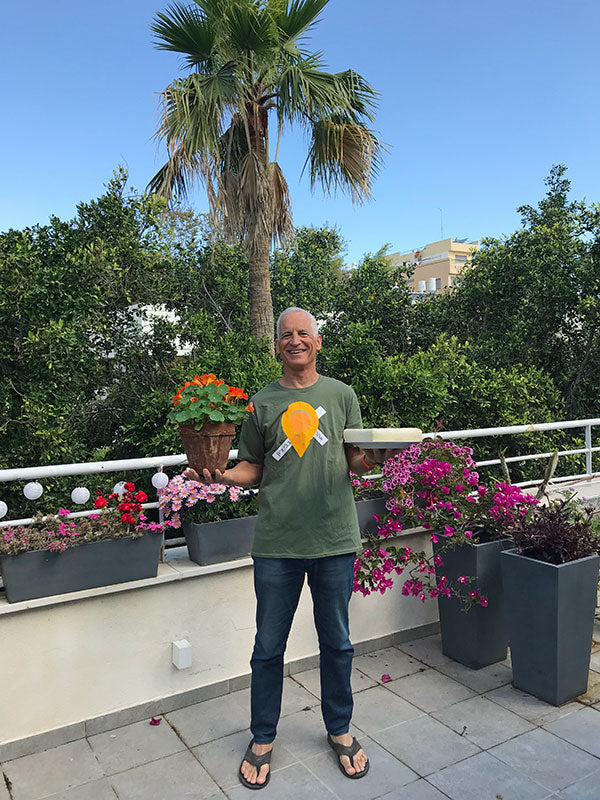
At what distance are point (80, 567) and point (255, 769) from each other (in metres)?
1.05

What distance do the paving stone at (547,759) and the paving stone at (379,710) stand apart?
0.42 meters

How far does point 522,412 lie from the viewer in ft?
28.6

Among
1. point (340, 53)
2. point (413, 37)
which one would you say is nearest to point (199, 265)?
point (340, 53)

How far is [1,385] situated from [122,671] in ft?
15.2

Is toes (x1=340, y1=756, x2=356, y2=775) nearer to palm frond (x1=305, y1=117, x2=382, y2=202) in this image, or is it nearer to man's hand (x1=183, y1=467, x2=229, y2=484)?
man's hand (x1=183, y1=467, x2=229, y2=484)

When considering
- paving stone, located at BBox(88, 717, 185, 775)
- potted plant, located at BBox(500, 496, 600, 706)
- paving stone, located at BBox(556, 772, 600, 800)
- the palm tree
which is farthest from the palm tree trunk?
paving stone, located at BBox(556, 772, 600, 800)

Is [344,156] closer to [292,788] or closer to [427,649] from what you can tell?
[427,649]

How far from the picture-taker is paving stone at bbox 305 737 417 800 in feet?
7.47

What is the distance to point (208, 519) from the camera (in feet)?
10.1

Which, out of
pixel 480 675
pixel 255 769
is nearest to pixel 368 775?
pixel 255 769

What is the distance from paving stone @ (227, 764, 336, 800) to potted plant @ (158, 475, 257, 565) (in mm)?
953

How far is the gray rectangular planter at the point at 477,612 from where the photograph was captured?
10.2 ft

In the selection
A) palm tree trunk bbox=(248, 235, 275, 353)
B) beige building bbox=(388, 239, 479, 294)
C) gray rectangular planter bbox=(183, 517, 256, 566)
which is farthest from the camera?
beige building bbox=(388, 239, 479, 294)

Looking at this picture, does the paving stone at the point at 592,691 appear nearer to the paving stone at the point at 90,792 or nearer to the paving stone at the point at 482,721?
the paving stone at the point at 482,721
